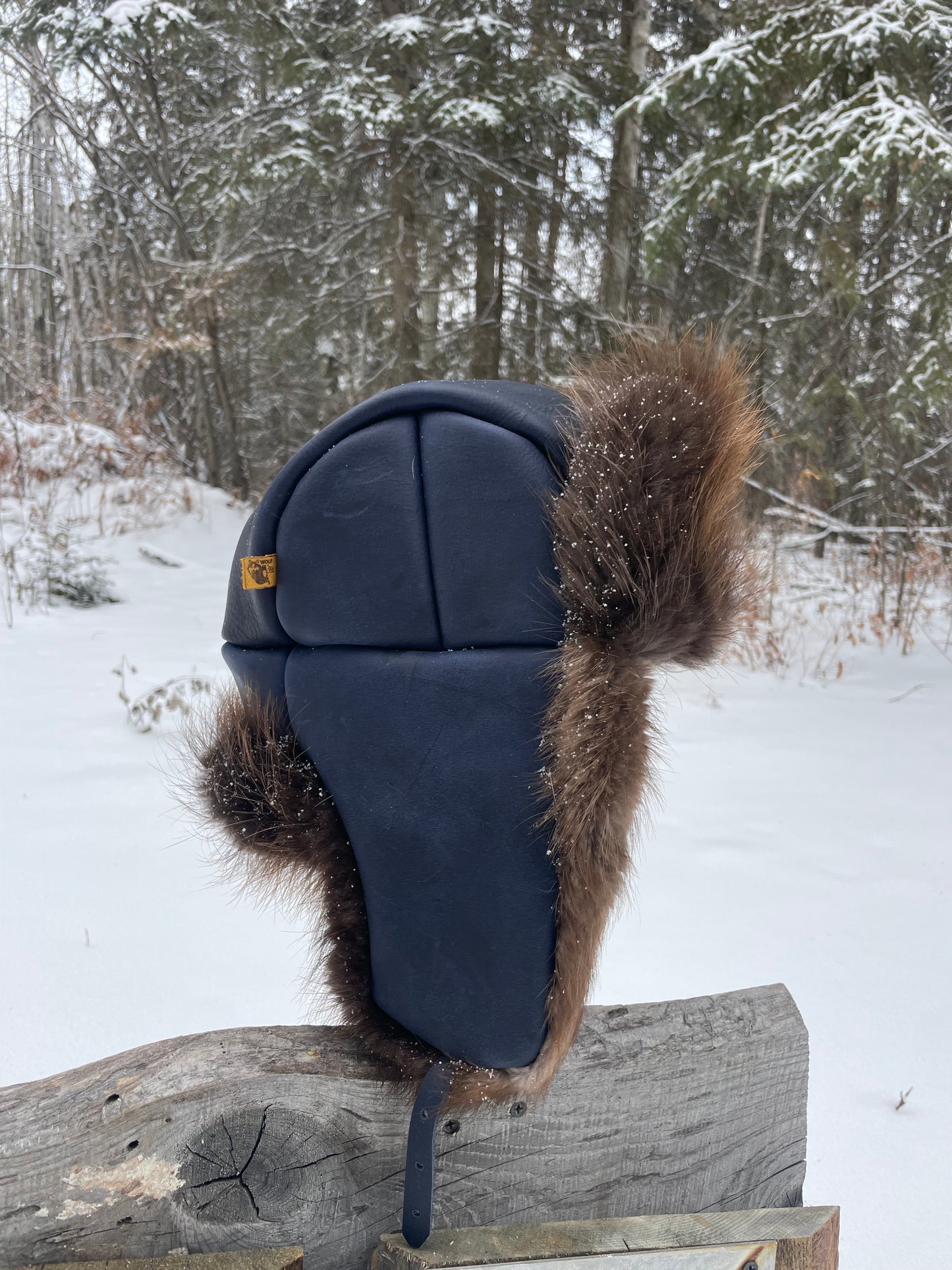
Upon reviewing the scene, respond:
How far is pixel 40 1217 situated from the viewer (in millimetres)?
877

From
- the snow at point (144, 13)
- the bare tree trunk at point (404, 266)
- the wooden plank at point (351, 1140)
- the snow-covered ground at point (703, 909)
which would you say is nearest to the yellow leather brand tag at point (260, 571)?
the snow-covered ground at point (703, 909)

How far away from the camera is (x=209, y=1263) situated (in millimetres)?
867

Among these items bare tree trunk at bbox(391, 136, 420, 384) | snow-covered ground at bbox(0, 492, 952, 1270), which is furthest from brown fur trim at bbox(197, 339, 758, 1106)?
bare tree trunk at bbox(391, 136, 420, 384)

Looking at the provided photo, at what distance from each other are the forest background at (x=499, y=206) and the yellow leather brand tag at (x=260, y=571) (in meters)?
4.22

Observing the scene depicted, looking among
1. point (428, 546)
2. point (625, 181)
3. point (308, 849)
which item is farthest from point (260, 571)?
point (625, 181)

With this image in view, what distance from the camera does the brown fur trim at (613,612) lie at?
82cm

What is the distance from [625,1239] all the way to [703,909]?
148cm

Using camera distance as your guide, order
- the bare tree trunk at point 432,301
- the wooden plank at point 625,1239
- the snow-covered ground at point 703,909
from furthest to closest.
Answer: the bare tree trunk at point 432,301, the snow-covered ground at point 703,909, the wooden plank at point 625,1239

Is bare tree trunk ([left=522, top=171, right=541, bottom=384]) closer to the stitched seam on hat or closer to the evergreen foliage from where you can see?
the evergreen foliage

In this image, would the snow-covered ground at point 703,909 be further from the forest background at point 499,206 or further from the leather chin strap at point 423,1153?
the forest background at point 499,206

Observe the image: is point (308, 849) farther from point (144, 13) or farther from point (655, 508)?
point (144, 13)

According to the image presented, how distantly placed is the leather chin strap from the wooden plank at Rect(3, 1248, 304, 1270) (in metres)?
0.12

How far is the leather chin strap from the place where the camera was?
3.02ft

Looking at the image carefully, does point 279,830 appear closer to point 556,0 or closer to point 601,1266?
point 601,1266
